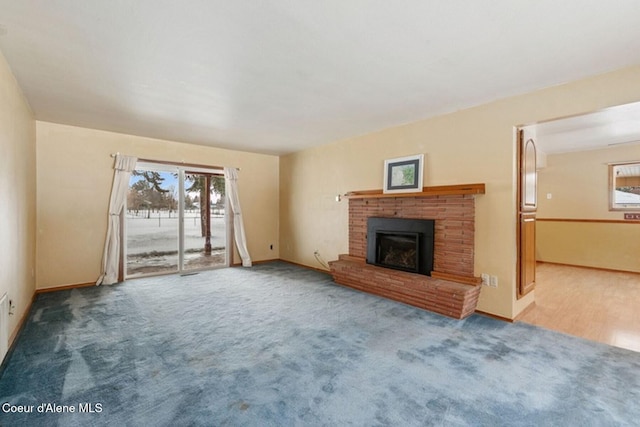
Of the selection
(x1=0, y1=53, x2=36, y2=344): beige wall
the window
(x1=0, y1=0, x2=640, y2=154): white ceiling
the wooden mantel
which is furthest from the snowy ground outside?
the window

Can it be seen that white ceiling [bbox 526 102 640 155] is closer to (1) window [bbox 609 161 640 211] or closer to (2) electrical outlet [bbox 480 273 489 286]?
(1) window [bbox 609 161 640 211]

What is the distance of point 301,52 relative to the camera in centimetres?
233

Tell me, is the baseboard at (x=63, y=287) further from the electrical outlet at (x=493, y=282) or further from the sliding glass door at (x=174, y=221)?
the electrical outlet at (x=493, y=282)

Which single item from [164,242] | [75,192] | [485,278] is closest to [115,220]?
[75,192]

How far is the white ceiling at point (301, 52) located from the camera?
184 centimetres

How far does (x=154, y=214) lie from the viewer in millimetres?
5316

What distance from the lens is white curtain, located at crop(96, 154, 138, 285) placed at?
4.71 meters

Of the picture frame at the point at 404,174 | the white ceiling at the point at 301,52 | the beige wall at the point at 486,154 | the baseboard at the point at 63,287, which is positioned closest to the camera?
the white ceiling at the point at 301,52

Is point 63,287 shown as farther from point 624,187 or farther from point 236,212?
point 624,187

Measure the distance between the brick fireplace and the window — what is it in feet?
15.0

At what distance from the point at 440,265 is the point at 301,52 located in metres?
2.95

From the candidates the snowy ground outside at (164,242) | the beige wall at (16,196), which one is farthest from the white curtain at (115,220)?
the beige wall at (16,196)

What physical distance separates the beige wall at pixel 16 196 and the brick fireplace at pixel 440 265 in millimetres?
3757

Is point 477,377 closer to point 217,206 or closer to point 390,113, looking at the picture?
point 390,113
